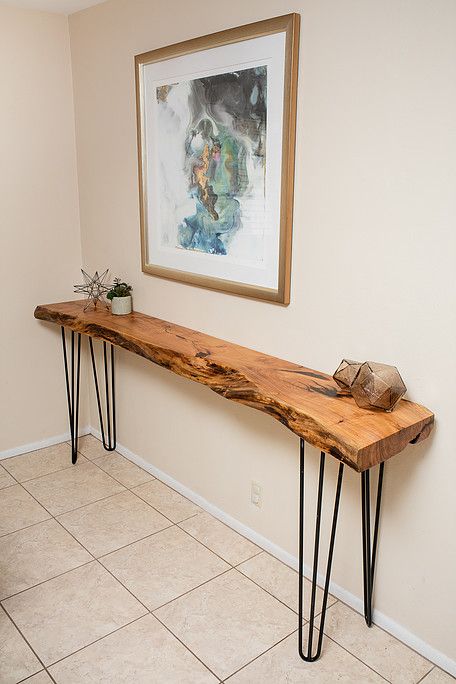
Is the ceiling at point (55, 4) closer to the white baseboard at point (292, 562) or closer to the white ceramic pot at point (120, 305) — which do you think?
the white ceramic pot at point (120, 305)

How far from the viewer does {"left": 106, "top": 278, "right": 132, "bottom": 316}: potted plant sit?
10.2 feet

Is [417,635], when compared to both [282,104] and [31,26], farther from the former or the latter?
[31,26]

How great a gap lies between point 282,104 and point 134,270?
1291 mm

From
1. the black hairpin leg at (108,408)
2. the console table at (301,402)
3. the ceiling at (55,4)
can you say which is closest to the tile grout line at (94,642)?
the console table at (301,402)

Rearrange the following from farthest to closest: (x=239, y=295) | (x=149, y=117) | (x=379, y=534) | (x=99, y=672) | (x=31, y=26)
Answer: (x=31, y=26) → (x=149, y=117) → (x=239, y=295) → (x=379, y=534) → (x=99, y=672)

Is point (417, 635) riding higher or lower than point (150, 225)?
lower

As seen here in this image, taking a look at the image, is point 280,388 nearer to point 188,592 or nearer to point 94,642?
point 188,592

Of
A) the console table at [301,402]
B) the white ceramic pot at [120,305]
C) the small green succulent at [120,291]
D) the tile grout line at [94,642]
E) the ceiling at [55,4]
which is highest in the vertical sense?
the ceiling at [55,4]

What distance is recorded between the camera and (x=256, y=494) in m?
2.67

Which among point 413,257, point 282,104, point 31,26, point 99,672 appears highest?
point 31,26

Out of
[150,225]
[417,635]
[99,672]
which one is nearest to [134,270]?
[150,225]

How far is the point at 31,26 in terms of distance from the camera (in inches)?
123

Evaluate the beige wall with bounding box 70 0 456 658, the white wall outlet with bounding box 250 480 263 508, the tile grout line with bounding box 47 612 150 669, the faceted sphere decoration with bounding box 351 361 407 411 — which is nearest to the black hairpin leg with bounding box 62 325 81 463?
the beige wall with bounding box 70 0 456 658

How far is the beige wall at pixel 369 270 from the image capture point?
5.91 feet
